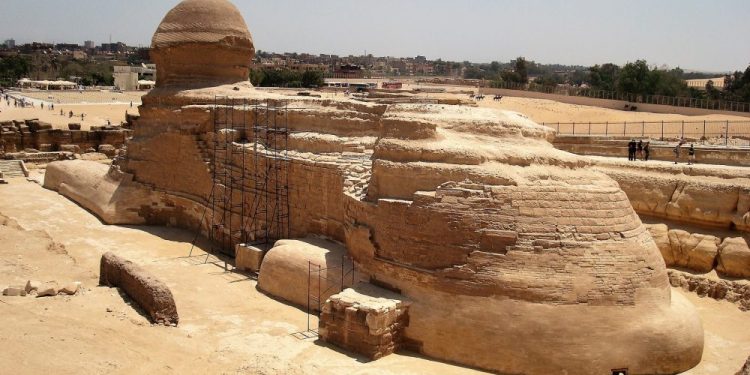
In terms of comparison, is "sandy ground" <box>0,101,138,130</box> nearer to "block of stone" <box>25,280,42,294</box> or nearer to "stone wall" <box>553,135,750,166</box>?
"stone wall" <box>553,135,750,166</box>

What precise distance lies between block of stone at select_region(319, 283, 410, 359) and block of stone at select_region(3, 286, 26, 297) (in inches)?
193

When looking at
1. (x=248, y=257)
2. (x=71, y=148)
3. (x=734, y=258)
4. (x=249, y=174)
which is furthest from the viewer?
(x=71, y=148)

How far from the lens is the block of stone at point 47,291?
11.3 m

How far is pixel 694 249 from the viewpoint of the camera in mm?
15320

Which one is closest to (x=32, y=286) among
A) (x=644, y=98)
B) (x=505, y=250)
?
(x=505, y=250)

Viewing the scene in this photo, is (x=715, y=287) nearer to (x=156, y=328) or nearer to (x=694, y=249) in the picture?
(x=694, y=249)

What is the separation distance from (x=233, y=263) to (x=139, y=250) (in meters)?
2.69

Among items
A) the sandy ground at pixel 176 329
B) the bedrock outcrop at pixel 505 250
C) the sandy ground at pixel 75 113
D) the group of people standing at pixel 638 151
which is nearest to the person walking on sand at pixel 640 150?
the group of people standing at pixel 638 151

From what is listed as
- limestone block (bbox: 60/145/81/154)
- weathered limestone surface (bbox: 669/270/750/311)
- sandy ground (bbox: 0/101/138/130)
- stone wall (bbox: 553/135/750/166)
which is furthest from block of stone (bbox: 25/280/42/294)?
sandy ground (bbox: 0/101/138/130)

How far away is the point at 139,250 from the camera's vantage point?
17.6m

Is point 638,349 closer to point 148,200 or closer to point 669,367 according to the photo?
point 669,367

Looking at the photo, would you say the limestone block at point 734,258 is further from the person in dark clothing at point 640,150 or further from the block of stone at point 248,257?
the block of stone at point 248,257

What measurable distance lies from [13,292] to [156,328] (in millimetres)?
2320

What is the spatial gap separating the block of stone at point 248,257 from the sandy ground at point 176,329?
0.32 metres
